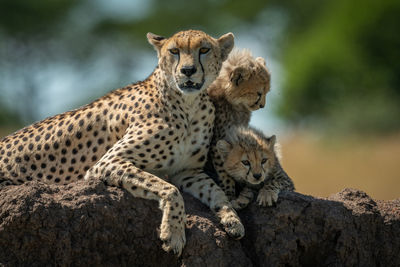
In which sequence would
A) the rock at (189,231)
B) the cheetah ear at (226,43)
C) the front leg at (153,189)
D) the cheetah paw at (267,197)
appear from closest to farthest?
the rock at (189,231)
the front leg at (153,189)
the cheetah paw at (267,197)
the cheetah ear at (226,43)

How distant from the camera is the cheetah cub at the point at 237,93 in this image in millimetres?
4668

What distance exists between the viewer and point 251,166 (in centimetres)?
421

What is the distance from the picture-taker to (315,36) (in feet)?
66.2

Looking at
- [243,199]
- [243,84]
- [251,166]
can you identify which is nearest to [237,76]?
[243,84]

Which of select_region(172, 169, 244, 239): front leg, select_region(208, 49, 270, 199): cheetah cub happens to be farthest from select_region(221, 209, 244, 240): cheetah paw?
select_region(208, 49, 270, 199): cheetah cub

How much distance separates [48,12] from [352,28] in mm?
9373

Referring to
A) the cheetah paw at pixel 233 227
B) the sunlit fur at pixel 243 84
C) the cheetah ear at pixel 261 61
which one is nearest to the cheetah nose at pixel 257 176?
the cheetah paw at pixel 233 227

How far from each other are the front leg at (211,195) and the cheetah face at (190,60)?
59 cm

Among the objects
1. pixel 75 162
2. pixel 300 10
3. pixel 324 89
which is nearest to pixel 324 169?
pixel 324 89

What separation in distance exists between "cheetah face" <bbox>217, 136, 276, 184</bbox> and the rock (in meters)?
0.21

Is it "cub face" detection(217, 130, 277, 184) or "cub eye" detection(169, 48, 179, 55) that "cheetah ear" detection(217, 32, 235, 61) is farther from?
"cub face" detection(217, 130, 277, 184)

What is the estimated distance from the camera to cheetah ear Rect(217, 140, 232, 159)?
433cm

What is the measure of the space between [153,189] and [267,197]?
719 mm

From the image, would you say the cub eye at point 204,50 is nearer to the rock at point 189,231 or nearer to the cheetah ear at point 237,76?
the cheetah ear at point 237,76
